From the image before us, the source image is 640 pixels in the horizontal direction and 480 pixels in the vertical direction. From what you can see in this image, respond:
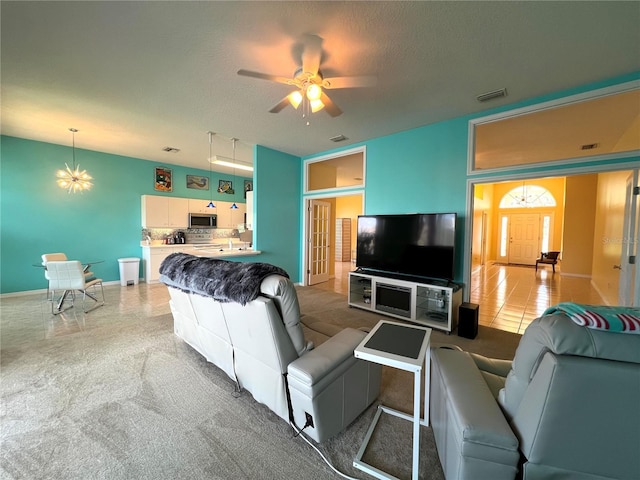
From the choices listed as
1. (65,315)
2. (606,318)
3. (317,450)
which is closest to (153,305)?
(65,315)

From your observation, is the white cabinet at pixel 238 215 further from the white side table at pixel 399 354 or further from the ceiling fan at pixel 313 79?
A: the white side table at pixel 399 354

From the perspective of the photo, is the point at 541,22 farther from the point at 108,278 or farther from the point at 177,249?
the point at 108,278

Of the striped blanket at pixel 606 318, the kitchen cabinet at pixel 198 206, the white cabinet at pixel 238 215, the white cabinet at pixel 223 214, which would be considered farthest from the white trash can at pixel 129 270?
the striped blanket at pixel 606 318

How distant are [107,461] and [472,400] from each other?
202cm

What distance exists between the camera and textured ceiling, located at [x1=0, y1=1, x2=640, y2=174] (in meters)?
1.85

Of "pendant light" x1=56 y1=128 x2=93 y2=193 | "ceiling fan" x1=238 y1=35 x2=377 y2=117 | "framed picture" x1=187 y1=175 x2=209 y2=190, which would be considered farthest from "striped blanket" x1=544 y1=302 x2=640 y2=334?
"framed picture" x1=187 y1=175 x2=209 y2=190

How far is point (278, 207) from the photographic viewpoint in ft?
17.7

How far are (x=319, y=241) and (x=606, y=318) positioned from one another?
547 cm

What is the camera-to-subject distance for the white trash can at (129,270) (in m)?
5.57

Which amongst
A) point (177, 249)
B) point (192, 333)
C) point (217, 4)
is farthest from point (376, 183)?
point (177, 249)

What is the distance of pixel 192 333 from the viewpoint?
2469 millimetres

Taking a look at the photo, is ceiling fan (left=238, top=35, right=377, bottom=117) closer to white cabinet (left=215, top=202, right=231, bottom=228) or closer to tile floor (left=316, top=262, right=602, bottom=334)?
tile floor (left=316, top=262, right=602, bottom=334)

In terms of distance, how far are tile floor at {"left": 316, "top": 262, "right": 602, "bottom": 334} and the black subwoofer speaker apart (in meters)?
0.71

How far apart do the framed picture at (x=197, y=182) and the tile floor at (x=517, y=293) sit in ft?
14.9
